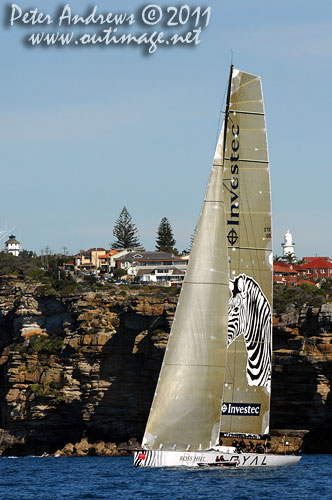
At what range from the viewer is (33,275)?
334 ft

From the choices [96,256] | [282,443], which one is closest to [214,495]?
[282,443]

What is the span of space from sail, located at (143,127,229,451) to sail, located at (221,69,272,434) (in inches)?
48.4

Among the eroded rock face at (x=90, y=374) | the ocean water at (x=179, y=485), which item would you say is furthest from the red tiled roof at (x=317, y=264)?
the ocean water at (x=179, y=485)

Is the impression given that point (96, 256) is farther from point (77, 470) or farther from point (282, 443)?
point (77, 470)

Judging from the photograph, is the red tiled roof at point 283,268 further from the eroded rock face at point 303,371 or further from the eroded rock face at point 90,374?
the eroded rock face at point 303,371

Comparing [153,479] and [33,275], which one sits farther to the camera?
[33,275]

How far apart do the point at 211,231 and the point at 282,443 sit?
119 feet

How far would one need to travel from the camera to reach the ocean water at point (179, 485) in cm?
3938

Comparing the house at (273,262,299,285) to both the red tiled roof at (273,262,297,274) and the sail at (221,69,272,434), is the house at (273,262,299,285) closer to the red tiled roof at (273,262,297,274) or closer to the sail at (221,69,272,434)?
the red tiled roof at (273,262,297,274)

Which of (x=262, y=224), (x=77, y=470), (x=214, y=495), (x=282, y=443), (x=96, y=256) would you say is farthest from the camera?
(x=96, y=256)

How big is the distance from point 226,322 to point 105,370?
40439 mm

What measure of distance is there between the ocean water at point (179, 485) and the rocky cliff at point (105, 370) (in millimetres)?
22020

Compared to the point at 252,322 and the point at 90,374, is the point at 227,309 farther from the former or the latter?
the point at 90,374

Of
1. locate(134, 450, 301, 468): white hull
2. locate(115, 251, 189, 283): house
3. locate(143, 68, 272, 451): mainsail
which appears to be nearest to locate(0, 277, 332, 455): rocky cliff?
locate(143, 68, 272, 451): mainsail
